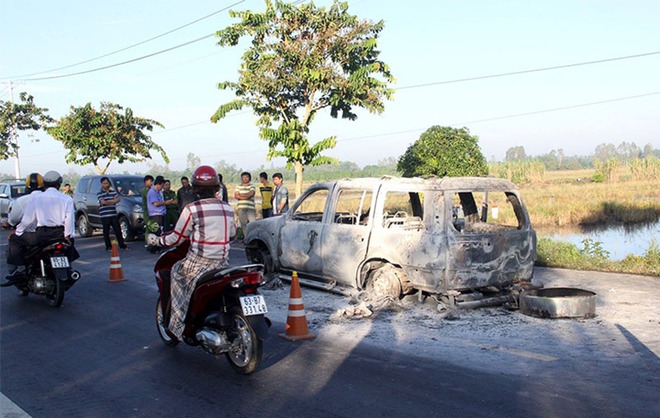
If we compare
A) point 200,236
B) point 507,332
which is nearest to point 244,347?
point 200,236

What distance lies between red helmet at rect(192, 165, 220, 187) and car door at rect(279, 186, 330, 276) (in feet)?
12.4

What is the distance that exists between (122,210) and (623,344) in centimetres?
1475

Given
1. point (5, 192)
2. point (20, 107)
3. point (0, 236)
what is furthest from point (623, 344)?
point (20, 107)

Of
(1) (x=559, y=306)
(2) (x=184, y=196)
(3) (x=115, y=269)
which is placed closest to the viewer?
(1) (x=559, y=306)

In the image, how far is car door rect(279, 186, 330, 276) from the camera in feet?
33.3

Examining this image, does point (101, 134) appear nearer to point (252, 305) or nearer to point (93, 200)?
point (93, 200)

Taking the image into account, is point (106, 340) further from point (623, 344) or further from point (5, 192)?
point (5, 192)

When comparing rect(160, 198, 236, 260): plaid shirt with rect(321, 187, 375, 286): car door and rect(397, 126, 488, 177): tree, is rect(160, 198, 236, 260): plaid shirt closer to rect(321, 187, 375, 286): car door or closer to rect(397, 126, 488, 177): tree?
rect(321, 187, 375, 286): car door

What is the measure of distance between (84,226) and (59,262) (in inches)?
493

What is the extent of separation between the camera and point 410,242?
28.6 ft

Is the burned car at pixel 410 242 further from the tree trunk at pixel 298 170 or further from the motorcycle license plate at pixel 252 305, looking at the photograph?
the tree trunk at pixel 298 170

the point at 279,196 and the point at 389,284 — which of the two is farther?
the point at 279,196

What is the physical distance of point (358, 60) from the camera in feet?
63.0

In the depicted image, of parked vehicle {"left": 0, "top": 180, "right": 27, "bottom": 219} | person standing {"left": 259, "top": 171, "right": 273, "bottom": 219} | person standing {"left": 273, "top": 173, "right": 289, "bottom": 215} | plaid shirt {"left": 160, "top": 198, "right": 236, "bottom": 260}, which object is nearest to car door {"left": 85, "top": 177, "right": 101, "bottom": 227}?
person standing {"left": 259, "top": 171, "right": 273, "bottom": 219}
